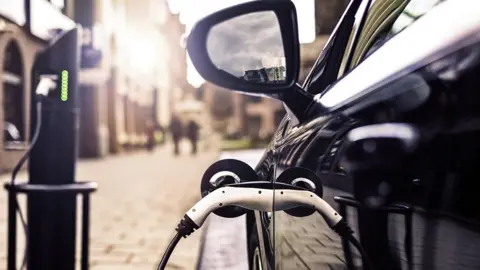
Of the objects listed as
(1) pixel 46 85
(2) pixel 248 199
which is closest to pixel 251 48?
(2) pixel 248 199

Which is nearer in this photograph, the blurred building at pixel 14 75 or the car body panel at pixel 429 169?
the car body panel at pixel 429 169

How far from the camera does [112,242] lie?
15.9 ft

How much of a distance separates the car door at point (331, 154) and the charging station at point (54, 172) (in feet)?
4.57

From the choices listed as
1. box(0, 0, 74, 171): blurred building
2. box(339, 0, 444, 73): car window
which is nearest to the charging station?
box(339, 0, 444, 73): car window

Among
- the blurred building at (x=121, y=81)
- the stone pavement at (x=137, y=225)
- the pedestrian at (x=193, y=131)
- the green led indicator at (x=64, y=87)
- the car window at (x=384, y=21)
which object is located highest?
the blurred building at (x=121, y=81)

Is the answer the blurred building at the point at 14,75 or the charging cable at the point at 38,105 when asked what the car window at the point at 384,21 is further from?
the blurred building at the point at 14,75

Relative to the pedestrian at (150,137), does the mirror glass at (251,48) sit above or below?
below

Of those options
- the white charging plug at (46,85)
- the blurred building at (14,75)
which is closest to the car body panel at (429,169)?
the white charging plug at (46,85)

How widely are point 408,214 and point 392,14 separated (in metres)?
0.35

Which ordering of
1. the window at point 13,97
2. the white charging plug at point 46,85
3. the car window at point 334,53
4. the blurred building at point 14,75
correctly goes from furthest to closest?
the window at point 13,97, the blurred building at point 14,75, the white charging plug at point 46,85, the car window at point 334,53

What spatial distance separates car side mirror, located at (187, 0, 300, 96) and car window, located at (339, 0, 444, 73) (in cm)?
13

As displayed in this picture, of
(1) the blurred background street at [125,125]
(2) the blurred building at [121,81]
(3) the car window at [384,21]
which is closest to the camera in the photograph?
(3) the car window at [384,21]

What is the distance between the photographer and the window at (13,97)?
480 inches

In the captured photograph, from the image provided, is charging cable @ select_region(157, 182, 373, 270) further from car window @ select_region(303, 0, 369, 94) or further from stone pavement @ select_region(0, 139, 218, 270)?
stone pavement @ select_region(0, 139, 218, 270)
